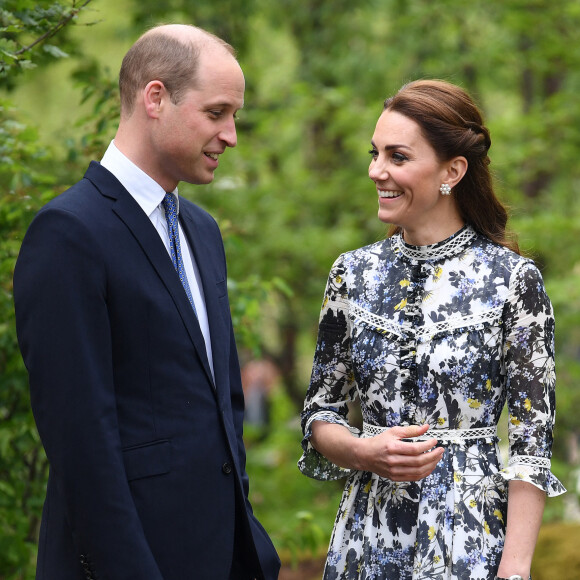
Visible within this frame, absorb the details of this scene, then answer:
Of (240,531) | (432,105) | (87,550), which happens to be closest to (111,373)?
(87,550)

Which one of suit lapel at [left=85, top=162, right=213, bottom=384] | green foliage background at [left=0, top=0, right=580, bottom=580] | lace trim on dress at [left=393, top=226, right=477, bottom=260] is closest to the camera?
suit lapel at [left=85, top=162, right=213, bottom=384]

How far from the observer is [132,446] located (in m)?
2.18

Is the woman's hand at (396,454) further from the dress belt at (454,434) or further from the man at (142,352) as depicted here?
the man at (142,352)

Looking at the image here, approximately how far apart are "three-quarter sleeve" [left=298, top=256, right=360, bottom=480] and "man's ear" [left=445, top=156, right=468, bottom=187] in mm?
453

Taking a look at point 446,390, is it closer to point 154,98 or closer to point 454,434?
point 454,434

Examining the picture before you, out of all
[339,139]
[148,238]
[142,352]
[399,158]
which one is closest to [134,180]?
[148,238]

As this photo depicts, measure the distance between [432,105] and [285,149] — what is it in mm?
5175

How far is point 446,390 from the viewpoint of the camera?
8.45 ft

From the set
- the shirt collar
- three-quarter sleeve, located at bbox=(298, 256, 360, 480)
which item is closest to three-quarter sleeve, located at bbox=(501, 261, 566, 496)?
three-quarter sleeve, located at bbox=(298, 256, 360, 480)

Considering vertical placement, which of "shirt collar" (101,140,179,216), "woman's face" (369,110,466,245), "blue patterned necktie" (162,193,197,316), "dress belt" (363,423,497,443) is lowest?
"dress belt" (363,423,497,443)

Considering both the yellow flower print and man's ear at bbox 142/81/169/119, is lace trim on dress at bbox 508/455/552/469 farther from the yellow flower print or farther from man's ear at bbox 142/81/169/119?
man's ear at bbox 142/81/169/119

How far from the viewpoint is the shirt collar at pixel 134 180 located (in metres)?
2.32

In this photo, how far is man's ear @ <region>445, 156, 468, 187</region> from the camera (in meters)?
2.69

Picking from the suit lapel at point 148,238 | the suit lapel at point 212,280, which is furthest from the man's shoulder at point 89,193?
the suit lapel at point 212,280
